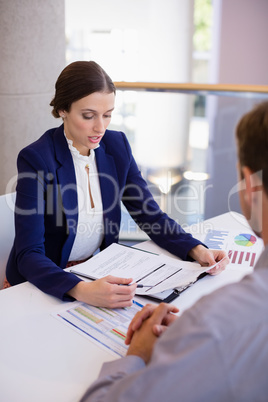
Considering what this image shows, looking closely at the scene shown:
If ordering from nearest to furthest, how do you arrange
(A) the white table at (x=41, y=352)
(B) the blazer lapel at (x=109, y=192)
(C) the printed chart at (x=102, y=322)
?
1. (A) the white table at (x=41, y=352)
2. (C) the printed chart at (x=102, y=322)
3. (B) the blazer lapel at (x=109, y=192)

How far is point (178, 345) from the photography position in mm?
730

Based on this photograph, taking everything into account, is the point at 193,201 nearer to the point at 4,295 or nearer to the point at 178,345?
the point at 4,295

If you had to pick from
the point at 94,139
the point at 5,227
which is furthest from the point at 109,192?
the point at 5,227

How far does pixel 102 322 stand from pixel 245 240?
84 cm

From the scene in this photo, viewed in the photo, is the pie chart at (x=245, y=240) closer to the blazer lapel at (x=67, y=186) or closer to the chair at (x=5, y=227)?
the blazer lapel at (x=67, y=186)

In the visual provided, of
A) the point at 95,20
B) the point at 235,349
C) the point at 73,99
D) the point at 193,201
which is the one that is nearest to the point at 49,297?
the point at 73,99

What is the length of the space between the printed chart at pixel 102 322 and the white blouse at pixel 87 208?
1.80 ft

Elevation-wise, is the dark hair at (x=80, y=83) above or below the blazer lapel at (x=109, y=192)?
above

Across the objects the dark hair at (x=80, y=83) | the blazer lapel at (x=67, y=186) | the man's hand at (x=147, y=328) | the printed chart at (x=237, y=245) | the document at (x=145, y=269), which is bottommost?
the printed chart at (x=237, y=245)

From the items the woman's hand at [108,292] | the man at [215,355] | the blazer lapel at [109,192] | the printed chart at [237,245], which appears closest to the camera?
the man at [215,355]

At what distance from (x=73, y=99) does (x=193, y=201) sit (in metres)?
2.50

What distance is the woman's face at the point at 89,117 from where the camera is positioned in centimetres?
181

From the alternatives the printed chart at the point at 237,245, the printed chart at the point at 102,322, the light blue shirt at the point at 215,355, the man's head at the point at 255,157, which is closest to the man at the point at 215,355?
the light blue shirt at the point at 215,355

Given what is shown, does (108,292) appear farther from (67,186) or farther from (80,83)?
(80,83)
